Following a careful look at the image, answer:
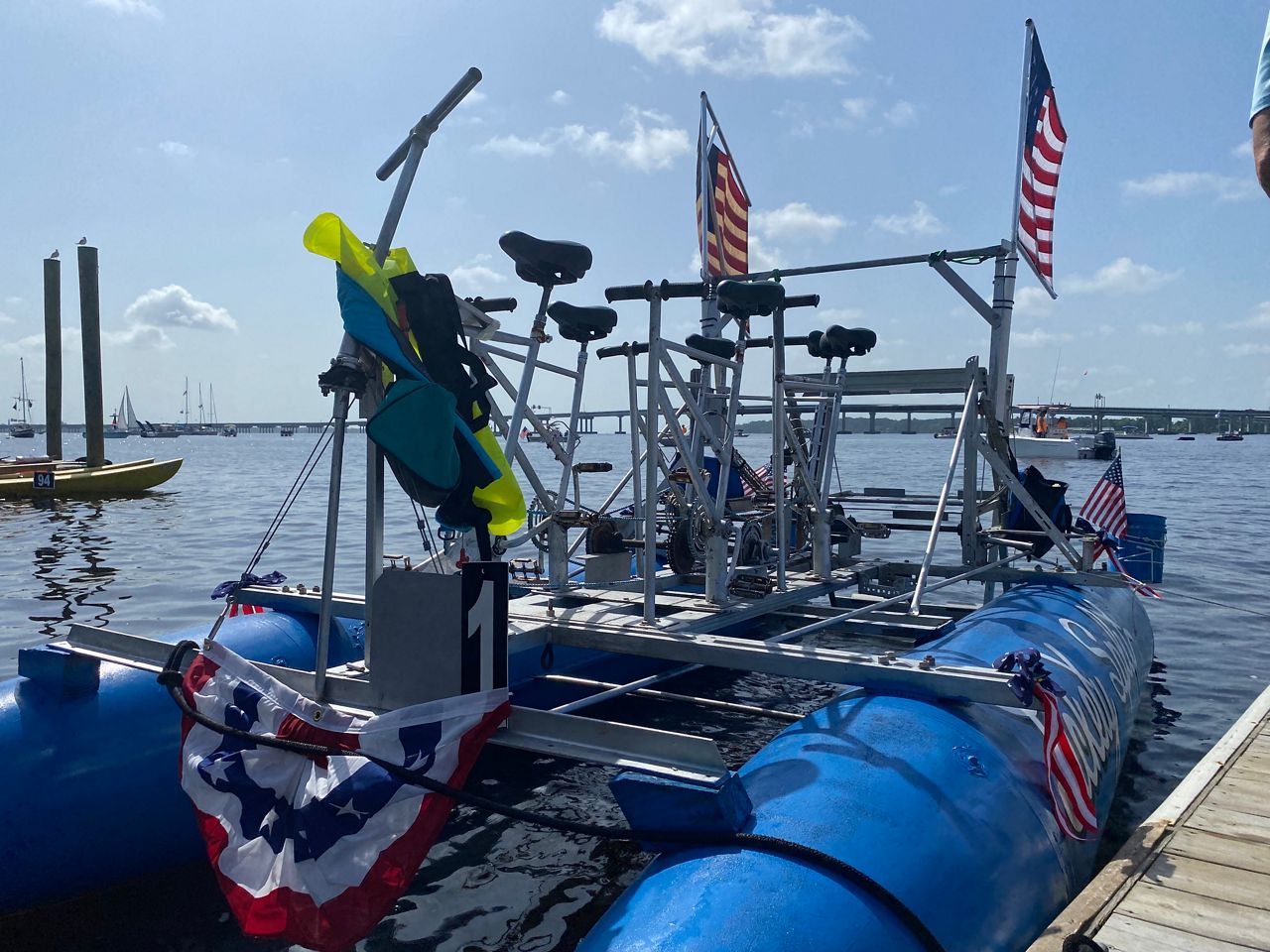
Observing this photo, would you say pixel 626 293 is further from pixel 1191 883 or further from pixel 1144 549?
pixel 1144 549

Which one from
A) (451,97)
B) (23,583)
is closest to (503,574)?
(451,97)

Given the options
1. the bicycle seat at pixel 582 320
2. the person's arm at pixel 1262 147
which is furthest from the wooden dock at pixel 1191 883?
the bicycle seat at pixel 582 320

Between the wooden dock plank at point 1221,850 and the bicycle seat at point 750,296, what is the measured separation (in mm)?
3323

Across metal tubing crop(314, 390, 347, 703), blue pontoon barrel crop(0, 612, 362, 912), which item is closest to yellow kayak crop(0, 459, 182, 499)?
blue pontoon barrel crop(0, 612, 362, 912)

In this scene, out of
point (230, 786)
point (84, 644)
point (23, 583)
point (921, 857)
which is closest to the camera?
point (921, 857)

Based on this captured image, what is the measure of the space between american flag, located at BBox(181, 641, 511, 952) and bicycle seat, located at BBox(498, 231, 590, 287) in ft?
8.68

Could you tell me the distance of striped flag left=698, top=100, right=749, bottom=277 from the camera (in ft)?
41.3

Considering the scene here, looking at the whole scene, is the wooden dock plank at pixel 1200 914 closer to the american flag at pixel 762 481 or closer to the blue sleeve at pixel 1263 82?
the blue sleeve at pixel 1263 82

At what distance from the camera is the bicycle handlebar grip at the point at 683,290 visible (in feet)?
16.1

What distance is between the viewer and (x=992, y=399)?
7227 mm

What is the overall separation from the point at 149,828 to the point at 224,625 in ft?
5.03

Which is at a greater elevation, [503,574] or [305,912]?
[503,574]

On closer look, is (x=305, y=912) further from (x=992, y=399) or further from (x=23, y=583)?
(x=23, y=583)

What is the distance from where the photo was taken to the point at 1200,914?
9.80 feet
